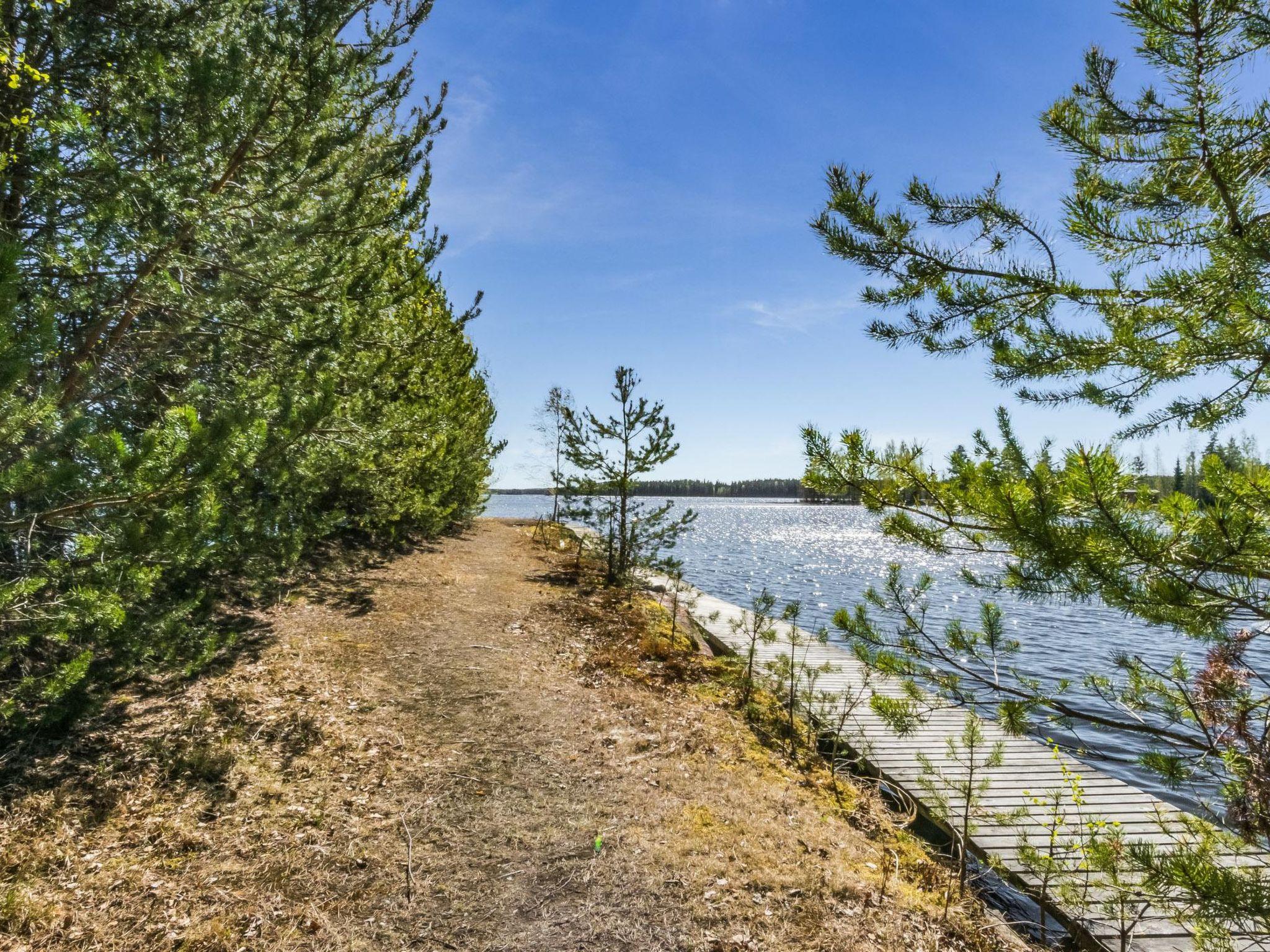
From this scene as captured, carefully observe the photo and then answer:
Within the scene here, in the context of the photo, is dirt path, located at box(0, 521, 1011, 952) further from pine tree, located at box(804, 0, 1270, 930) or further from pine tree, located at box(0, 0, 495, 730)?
pine tree, located at box(804, 0, 1270, 930)

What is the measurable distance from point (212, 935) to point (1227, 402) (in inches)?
216

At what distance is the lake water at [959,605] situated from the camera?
23.8ft

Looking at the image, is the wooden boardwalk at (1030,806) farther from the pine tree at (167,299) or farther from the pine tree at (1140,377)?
the pine tree at (167,299)

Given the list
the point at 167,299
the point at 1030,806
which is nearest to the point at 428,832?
the point at 167,299

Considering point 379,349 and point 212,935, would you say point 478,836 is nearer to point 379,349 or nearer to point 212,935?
point 212,935

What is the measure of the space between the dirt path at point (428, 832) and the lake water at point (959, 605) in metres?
2.05

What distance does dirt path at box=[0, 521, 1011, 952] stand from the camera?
123 inches

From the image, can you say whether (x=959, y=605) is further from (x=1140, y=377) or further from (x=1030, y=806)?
(x=1140, y=377)

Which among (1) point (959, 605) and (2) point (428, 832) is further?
(1) point (959, 605)

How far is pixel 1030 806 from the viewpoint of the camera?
5.46 metres

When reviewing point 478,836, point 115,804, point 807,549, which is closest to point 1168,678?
point 478,836

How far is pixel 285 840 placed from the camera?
146 inches

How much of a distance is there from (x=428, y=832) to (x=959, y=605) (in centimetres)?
1916

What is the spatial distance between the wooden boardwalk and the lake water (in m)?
0.46
